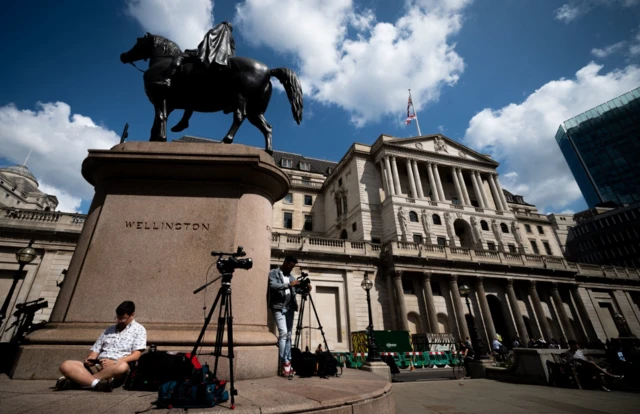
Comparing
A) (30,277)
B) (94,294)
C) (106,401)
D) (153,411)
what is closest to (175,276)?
(94,294)

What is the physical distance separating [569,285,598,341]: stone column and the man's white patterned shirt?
41834 mm

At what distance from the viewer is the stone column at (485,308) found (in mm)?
25000

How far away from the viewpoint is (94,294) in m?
4.02

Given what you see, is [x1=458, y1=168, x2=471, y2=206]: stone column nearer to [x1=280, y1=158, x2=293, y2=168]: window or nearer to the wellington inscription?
[x1=280, y1=158, x2=293, y2=168]: window

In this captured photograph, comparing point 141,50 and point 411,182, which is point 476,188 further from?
point 141,50

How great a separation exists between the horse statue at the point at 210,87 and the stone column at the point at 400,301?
20784 mm

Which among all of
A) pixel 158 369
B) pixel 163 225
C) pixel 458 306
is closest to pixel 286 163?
pixel 458 306

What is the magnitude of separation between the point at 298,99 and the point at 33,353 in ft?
19.3

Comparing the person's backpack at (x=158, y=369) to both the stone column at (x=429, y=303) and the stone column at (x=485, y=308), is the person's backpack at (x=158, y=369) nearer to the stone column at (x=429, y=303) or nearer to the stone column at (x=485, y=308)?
the stone column at (x=429, y=303)

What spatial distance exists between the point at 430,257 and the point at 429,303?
410 centimetres

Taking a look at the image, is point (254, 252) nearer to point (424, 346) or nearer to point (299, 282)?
point (299, 282)

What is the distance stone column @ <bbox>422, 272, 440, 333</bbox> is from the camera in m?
23.7

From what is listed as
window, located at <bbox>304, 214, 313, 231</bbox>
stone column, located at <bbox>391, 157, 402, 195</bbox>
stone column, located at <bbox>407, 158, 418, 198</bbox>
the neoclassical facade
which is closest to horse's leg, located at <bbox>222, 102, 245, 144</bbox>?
the neoclassical facade

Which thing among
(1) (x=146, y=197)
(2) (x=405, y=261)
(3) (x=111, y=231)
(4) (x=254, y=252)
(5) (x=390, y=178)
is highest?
(5) (x=390, y=178)
